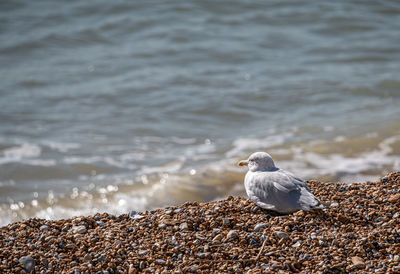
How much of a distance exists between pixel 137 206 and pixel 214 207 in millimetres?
2745

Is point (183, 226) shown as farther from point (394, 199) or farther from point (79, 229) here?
point (394, 199)

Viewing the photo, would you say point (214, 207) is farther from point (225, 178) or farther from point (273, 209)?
point (225, 178)

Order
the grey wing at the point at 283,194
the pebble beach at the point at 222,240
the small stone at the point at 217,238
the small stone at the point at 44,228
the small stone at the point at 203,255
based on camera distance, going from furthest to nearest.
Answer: the small stone at the point at 44,228 → the grey wing at the point at 283,194 → the small stone at the point at 217,238 → the small stone at the point at 203,255 → the pebble beach at the point at 222,240

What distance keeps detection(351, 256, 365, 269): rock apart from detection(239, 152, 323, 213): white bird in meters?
0.58

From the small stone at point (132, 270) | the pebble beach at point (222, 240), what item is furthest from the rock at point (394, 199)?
the small stone at point (132, 270)

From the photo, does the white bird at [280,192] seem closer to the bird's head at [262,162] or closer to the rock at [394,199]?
the bird's head at [262,162]

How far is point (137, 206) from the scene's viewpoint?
705 cm

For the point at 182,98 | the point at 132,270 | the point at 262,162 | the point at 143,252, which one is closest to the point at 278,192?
the point at 262,162

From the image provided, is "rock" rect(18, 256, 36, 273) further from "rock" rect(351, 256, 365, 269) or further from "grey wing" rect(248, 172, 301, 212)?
"rock" rect(351, 256, 365, 269)

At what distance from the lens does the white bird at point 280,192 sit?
4.17 m

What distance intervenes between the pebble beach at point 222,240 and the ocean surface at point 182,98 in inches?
102

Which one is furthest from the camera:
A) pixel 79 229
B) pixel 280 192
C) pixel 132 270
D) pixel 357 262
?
pixel 79 229

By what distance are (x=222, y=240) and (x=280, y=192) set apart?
2.11 ft

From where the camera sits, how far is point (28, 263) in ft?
12.7
